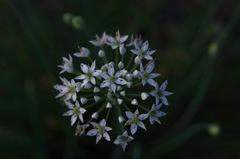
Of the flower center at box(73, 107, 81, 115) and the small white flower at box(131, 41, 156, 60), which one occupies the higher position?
the small white flower at box(131, 41, 156, 60)

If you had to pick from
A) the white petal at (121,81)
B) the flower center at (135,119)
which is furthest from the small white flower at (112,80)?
the flower center at (135,119)

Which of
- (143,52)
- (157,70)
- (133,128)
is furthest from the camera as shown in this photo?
(157,70)

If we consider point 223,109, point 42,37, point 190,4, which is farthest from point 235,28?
point 42,37

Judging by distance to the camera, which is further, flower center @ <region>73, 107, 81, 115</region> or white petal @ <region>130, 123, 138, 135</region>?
flower center @ <region>73, 107, 81, 115</region>

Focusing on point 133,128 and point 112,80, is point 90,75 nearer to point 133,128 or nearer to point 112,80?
point 112,80

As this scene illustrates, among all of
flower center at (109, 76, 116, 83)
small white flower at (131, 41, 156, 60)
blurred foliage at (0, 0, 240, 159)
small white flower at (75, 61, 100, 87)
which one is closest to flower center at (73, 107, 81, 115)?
small white flower at (75, 61, 100, 87)

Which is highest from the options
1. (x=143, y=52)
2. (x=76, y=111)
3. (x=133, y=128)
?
(x=143, y=52)

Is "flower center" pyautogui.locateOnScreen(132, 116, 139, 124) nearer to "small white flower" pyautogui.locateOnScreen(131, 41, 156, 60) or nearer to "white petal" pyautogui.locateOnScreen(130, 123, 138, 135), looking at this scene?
"white petal" pyautogui.locateOnScreen(130, 123, 138, 135)

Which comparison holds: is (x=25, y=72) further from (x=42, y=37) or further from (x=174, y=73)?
(x=174, y=73)

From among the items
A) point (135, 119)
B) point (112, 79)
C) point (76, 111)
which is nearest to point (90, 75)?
point (112, 79)
